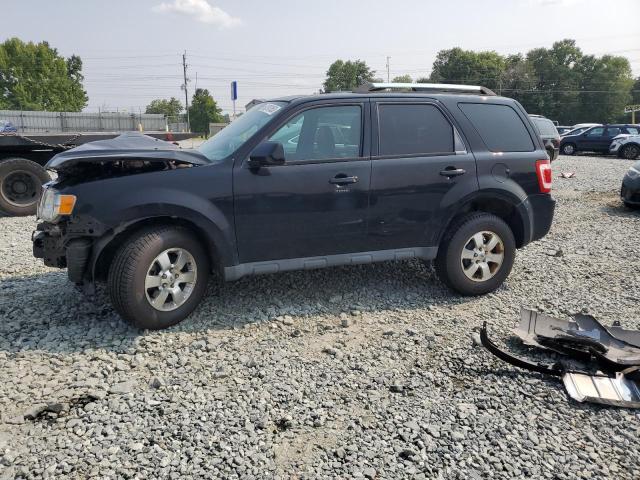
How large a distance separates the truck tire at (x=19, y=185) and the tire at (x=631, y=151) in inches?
919

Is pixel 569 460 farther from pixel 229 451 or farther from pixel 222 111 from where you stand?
pixel 222 111

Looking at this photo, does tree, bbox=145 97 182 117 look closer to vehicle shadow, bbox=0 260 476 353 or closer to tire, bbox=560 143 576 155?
tire, bbox=560 143 576 155

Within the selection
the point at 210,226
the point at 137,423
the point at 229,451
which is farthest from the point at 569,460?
the point at 210,226

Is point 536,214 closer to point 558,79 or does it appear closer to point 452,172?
point 452,172

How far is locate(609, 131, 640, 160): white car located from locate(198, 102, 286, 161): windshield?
75.5 ft

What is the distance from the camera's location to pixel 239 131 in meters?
4.77

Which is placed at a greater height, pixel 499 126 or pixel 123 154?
pixel 499 126

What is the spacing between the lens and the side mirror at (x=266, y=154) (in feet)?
13.8

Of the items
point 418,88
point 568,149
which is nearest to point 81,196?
point 418,88

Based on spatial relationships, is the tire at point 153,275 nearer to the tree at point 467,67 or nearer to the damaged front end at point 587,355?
the damaged front end at point 587,355

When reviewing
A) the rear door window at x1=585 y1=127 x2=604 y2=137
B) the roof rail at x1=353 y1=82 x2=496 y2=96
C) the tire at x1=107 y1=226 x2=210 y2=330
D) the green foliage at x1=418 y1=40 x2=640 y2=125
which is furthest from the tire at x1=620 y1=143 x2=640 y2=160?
the green foliage at x1=418 y1=40 x2=640 y2=125

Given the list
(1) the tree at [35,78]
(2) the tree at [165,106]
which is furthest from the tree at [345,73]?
(1) the tree at [35,78]

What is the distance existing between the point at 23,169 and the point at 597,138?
24855mm

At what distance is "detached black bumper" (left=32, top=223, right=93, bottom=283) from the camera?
3.97m
